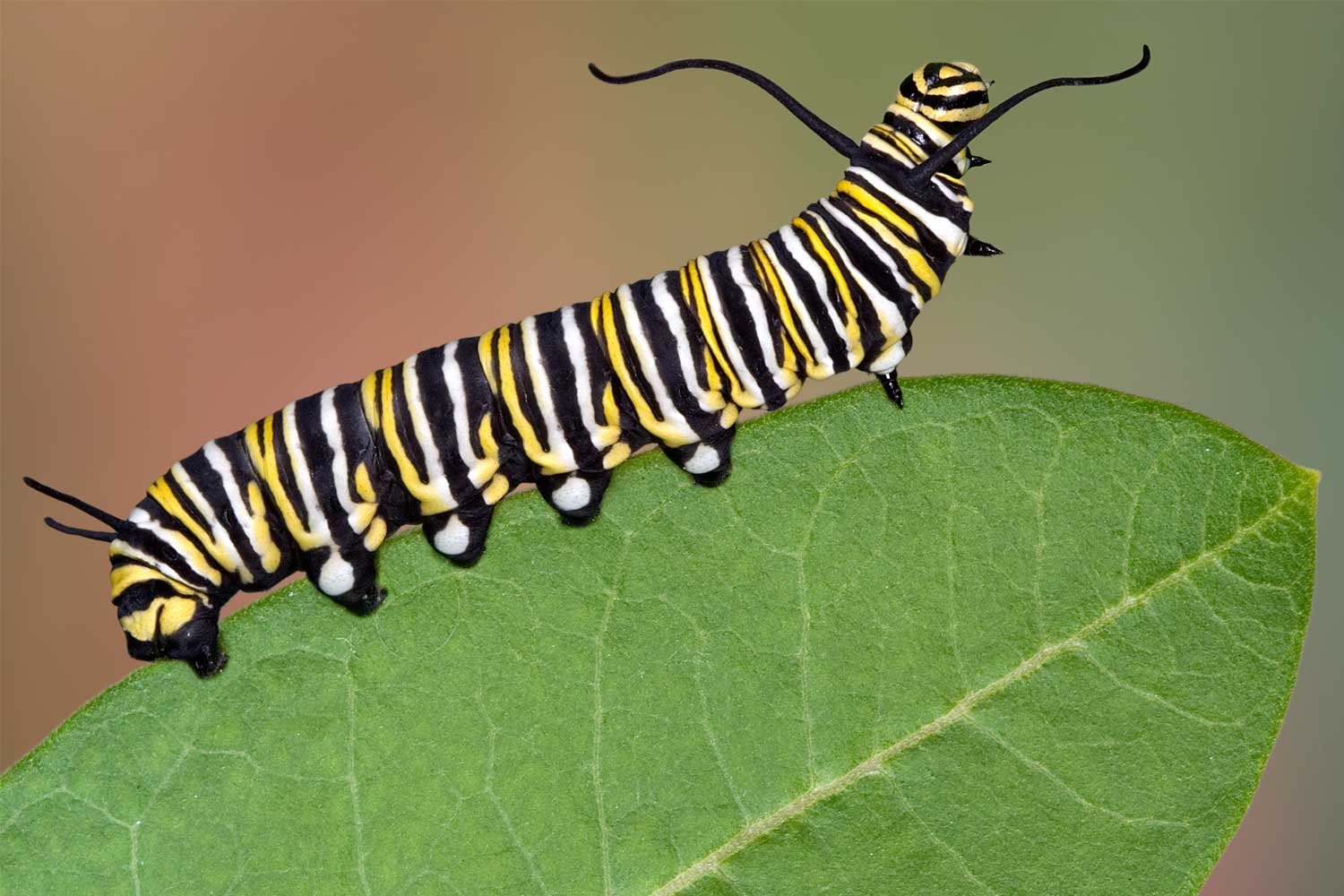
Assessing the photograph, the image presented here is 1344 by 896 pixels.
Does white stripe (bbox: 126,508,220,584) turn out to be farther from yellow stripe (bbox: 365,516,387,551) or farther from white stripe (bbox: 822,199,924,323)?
white stripe (bbox: 822,199,924,323)

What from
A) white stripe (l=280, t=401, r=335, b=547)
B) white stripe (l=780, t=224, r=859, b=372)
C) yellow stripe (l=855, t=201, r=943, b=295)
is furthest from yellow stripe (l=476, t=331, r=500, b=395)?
yellow stripe (l=855, t=201, r=943, b=295)

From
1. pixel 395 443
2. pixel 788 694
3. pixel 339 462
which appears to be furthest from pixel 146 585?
pixel 788 694

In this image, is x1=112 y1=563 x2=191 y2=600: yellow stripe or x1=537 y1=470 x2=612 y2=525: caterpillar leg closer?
x1=537 y1=470 x2=612 y2=525: caterpillar leg

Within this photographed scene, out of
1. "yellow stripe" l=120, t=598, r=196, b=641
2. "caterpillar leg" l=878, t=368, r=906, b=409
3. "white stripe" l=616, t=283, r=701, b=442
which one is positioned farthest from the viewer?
"white stripe" l=616, t=283, r=701, b=442

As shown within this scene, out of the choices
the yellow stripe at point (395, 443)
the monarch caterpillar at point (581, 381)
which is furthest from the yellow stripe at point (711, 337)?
the yellow stripe at point (395, 443)

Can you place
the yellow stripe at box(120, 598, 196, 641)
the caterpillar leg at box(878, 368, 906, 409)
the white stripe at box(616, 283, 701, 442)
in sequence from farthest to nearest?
the white stripe at box(616, 283, 701, 442)
the yellow stripe at box(120, 598, 196, 641)
the caterpillar leg at box(878, 368, 906, 409)

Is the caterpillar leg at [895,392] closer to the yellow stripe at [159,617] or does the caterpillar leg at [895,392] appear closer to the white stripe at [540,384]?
the white stripe at [540,384]
